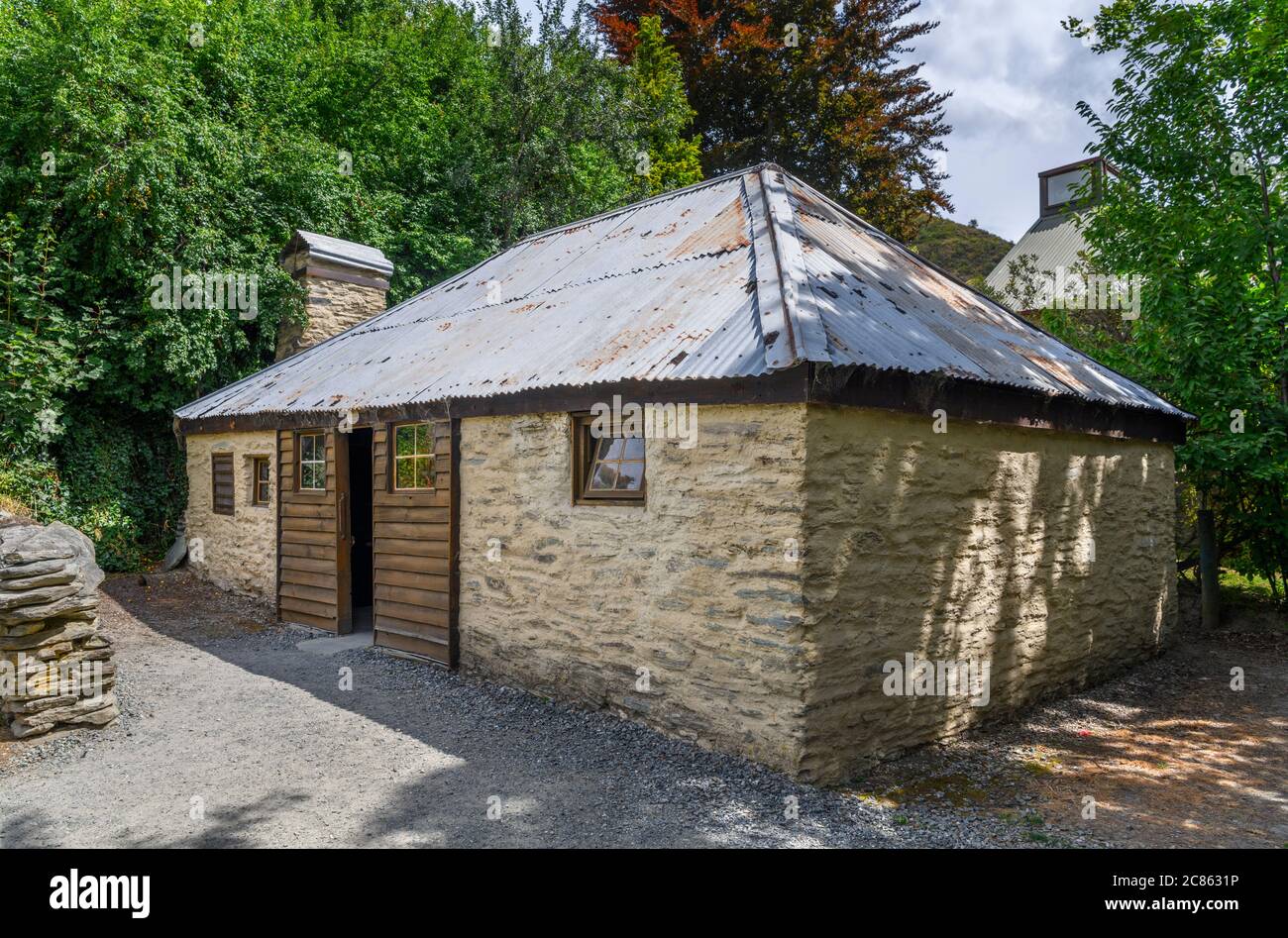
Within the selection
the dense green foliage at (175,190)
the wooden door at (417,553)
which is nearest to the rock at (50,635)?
the wooden door at (417,553)

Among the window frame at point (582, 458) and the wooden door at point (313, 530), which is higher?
the window frame at point (582, 458)

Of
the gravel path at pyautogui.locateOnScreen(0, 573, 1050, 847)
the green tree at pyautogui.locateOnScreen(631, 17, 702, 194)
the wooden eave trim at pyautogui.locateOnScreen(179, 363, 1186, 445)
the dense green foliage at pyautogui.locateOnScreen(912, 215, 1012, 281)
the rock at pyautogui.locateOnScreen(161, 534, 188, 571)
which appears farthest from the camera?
the dense green foliage at pyautogui.locateOnScreen(912, 215, 1012, 281)

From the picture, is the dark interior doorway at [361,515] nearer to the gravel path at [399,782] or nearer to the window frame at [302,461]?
the window frame at [302,461]

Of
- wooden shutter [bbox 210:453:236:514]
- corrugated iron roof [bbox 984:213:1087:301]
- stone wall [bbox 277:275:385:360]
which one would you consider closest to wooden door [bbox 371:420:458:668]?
wooden shutter [bbox 210:453:236:514]

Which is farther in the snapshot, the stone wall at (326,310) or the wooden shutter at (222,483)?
the stone wall at (326,310)

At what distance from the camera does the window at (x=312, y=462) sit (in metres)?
9.79

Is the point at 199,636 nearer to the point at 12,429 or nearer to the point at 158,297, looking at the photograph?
the point at 12,429

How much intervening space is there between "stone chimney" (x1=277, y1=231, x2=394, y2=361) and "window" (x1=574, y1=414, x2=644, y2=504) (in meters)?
8.71

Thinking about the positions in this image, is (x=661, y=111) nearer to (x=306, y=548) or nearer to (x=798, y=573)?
(x=306, y=548)

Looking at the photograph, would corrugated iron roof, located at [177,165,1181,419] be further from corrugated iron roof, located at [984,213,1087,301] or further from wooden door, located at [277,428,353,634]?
corrugated iron roof, located at [984,213,1087,301]

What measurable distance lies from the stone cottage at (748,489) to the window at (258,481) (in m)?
0.97

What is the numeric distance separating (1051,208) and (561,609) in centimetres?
2674

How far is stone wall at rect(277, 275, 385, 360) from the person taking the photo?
13695 millimetres

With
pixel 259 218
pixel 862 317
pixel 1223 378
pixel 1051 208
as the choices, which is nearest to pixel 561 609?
pixel 862 317
